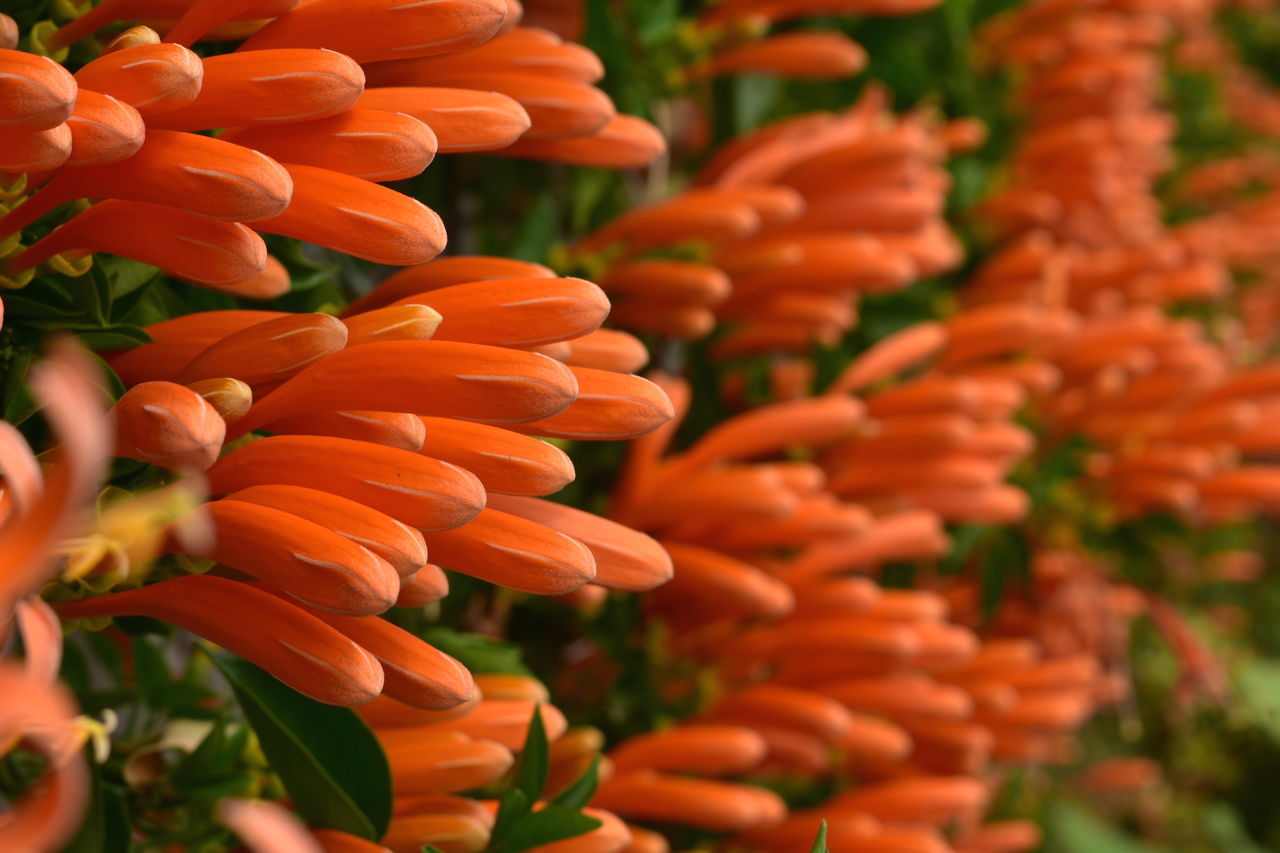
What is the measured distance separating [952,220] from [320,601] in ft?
2.89

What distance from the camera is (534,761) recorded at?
0.47 meters

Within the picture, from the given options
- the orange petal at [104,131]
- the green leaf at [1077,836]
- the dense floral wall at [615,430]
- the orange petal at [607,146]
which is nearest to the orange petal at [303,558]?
the dense floral wall at [615,430]

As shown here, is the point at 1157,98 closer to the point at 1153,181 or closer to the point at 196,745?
the point at 1153,181

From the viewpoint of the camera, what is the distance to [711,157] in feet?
2.89

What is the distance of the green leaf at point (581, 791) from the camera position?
1.65ft

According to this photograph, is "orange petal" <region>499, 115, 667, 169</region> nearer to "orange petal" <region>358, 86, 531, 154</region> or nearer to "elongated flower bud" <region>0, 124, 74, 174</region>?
"orange petal" <region>358, 86, 531, 154</region>

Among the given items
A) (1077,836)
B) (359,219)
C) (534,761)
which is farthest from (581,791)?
(1077,836)

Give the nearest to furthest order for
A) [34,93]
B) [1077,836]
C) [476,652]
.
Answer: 1. [34,93]
2. [476,652]
3. [1077,836]

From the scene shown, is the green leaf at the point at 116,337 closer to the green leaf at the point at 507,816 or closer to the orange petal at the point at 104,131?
the orange petal at the point at 104,131

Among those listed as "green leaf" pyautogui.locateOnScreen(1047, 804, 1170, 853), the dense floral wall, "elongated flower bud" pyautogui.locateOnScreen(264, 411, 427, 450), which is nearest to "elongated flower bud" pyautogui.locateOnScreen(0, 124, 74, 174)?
the dense floral wall

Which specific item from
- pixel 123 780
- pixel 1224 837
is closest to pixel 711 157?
pixel 123 780

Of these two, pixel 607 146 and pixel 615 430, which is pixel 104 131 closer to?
pixel 615 430

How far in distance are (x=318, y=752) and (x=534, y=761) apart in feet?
0.30

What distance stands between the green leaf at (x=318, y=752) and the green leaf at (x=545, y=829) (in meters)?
0.05
